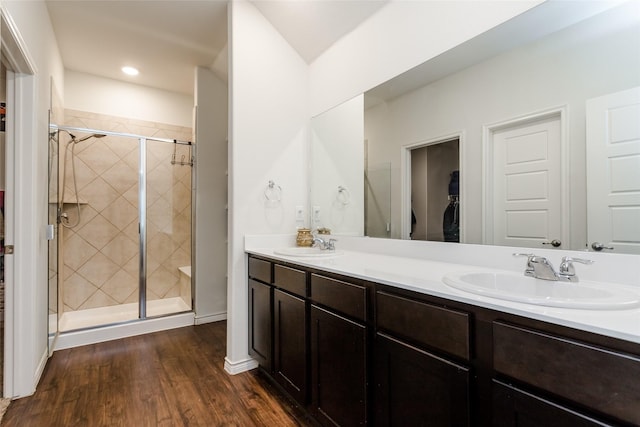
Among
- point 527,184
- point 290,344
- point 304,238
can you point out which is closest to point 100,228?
point 304,238

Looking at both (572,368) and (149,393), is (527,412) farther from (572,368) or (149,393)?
(149,393)

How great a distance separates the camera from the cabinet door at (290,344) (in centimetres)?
167

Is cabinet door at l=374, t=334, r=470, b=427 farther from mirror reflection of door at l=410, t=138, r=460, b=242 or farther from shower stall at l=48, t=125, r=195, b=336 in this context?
shower stall at l=48, t=125, r=195, b=336

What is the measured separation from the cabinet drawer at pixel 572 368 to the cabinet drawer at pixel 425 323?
10cm

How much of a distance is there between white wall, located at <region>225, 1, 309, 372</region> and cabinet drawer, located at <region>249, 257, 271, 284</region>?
0.11m

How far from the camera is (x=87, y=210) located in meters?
3.35

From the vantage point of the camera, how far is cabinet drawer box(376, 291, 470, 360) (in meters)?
0.94

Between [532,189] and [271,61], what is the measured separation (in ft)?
6.62

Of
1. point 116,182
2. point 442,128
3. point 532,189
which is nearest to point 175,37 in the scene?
point 116,182

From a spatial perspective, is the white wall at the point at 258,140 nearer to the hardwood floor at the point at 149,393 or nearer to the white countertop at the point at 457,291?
the hardwood floor at the point at 149,393

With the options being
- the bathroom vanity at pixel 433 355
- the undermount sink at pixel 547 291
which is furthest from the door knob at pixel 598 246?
the bathroom vanity at pixel 433 355

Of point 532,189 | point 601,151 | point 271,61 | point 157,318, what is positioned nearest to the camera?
point 601,151

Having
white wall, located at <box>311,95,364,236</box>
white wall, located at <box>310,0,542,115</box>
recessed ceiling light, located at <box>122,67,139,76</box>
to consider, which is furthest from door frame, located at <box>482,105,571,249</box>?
recessed ceiling light, located at <box>122,67,139,76</box>

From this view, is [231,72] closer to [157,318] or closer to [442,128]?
[442,128]
